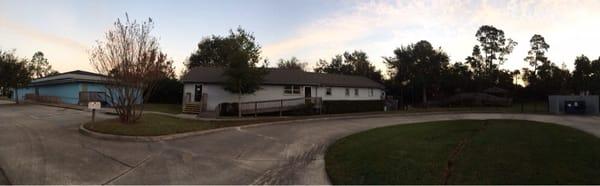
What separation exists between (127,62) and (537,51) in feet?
183

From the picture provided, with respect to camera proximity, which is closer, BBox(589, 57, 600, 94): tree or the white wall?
the white wall

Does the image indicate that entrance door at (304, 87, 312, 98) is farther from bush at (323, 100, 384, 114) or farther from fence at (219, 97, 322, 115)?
bush at (323, 100, 384, 114)

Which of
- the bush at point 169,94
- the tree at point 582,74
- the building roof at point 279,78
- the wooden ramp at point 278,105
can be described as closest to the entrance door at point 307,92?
the building roof at point 279,78

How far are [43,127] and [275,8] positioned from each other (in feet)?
41.2

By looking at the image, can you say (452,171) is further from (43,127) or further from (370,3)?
(43,127)

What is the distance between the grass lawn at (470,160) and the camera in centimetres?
544

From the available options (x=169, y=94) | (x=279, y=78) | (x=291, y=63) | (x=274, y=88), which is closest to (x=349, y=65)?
(x=291, y=63)

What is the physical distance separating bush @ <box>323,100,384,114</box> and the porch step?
357 inches

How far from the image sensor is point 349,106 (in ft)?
85.3

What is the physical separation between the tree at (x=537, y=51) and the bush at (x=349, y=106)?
1389 inches

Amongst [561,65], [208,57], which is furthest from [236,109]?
[561,65]

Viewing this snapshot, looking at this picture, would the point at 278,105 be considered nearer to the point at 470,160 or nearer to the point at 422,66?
the point at 470,160

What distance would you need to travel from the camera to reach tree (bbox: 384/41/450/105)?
4084cm

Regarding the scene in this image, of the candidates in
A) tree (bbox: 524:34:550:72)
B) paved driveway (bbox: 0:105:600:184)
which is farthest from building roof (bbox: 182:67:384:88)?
tree (bbox: 524:34:550:72)
